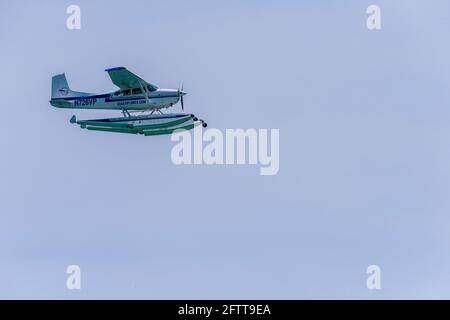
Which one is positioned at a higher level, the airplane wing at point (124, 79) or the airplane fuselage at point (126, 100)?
the airplane wing at point (124, 79)

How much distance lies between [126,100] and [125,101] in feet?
0.31

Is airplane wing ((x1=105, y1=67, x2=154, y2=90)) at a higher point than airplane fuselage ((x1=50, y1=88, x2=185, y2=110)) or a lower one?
higher

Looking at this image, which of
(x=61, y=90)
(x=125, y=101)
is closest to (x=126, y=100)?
(x=125, y=101)

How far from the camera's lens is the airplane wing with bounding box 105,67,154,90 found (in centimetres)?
7966

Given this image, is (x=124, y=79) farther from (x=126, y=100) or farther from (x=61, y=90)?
(x=61, y=90)

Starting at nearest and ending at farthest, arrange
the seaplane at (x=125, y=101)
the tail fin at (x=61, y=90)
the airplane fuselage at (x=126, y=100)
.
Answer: the seaplane at (x=125, y=101), the airplane fuselage at (x=126, y=100), the tail fin at (x=61, y=90)

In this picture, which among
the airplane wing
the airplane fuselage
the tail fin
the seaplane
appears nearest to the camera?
the seaplane

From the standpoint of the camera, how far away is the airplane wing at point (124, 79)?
79.7m

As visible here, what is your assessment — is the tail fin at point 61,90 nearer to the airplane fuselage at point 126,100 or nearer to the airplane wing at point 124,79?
the airplane fuselage at point 126,100

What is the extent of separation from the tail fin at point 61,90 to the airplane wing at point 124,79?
6.76 ft

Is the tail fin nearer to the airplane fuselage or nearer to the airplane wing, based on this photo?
the airplane fuselage
